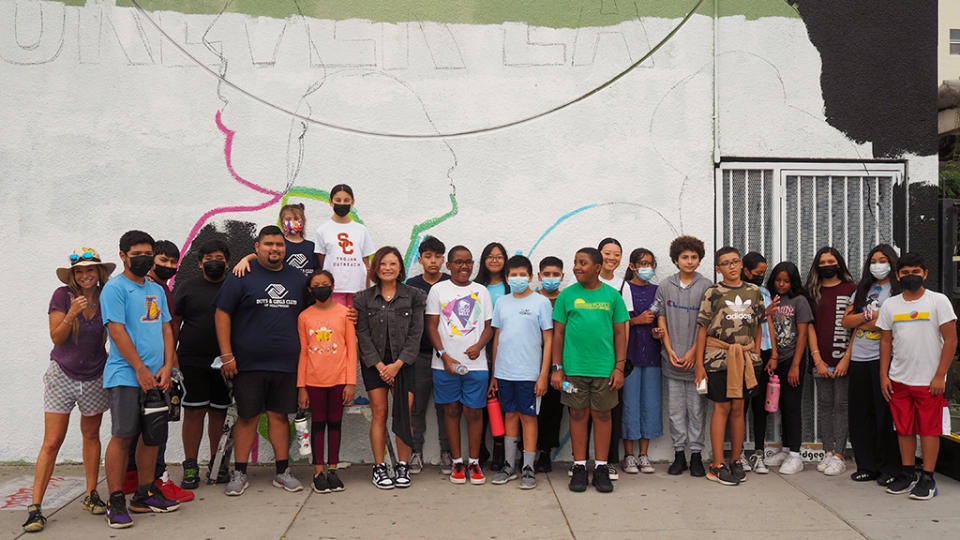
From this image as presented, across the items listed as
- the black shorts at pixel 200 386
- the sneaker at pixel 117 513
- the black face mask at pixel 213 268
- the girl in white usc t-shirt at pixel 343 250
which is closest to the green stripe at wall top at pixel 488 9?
the girl in white usc t-shirt at pixel 343 250

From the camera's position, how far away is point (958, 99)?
8617 mm

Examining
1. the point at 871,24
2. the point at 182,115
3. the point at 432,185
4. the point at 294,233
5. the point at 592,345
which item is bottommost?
the point at 592,345

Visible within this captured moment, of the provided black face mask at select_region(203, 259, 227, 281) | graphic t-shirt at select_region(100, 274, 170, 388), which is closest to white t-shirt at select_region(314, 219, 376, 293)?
black face mask at select_region(203, 259, 227, 281)

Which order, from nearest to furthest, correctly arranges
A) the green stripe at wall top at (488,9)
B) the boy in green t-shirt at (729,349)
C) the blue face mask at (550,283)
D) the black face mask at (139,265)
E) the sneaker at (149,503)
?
1. the black face mask at (139,265)
2. the sneaker at (149,503)
3. the boy in green t-shirt at (729,349)
4. the blue face mask at (550,283)
5. the green stripe at wall top at (488,9)

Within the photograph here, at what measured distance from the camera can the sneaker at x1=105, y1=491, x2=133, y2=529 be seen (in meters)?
4.58

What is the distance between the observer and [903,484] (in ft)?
17.4

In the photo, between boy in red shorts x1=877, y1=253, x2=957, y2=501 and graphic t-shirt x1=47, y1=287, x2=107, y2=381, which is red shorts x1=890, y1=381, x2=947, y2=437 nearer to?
boy in red shorts x1=877, y1=253, x2=957, y2=501

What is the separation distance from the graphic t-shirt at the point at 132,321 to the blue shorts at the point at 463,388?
203 cm

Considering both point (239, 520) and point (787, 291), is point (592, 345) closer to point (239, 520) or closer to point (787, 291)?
point (787, 291)

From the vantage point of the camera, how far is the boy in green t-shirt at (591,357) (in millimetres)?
5301

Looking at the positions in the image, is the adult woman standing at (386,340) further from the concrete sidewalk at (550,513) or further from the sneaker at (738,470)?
the sneaker at (738,470)

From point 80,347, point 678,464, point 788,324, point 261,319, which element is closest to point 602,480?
point 678,464

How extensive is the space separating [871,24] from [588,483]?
4.71m

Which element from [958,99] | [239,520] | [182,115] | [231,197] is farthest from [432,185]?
[958,99]
